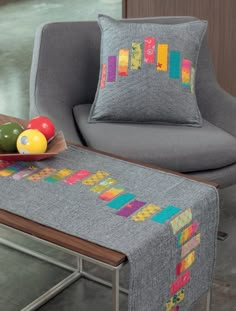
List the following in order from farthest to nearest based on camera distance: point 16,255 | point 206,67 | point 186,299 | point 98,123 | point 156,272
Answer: point 206,67, point 98,123, point 16,255, point 186,299, point 156,272

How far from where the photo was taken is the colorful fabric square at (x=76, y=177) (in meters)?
2.39

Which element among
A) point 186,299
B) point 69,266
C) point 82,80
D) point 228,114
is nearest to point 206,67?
point 228,114

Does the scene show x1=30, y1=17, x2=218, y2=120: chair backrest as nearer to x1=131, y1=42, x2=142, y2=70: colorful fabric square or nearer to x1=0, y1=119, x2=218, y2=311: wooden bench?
x1=131, y1=42, x2=142, y2=70: colorful fabric square

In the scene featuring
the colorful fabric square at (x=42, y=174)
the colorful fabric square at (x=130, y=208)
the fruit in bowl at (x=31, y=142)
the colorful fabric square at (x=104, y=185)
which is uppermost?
the fruit in bowl at (x=31, y=142)

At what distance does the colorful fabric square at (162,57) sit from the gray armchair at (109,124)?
249 mm

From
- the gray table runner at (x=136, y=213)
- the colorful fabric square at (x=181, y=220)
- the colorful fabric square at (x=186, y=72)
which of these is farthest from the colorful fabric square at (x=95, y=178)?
the colorful fabric square at (x=186, y=72)

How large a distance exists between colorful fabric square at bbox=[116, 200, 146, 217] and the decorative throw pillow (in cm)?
90

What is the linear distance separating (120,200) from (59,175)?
0.27 m

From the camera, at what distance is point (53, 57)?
3.24 meters

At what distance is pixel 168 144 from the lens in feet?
9.68

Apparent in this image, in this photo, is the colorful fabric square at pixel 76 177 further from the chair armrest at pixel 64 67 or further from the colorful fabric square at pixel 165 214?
the chair armrest at pixel 64 67

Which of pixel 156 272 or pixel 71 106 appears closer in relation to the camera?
pixel 156 272

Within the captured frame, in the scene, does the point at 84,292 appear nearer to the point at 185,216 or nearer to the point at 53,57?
the point at 185,216

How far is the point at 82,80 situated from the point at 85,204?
118 centimetres
